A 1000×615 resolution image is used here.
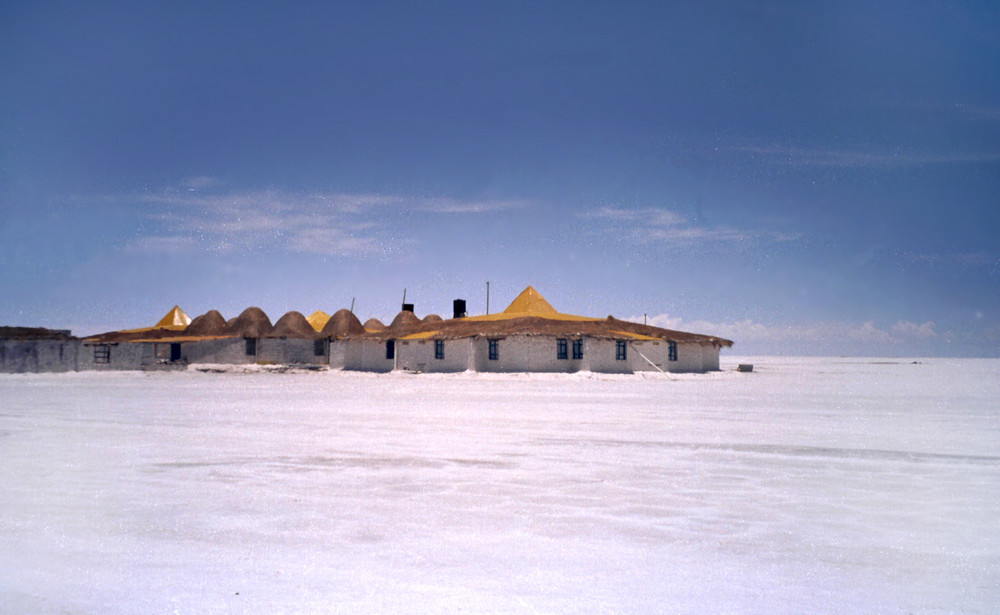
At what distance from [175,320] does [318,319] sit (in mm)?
11265

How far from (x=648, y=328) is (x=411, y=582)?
1582 inches

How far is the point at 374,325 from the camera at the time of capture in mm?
57531

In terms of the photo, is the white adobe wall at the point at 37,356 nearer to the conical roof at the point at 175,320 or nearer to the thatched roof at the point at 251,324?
the thatched roof at the point at 251,324

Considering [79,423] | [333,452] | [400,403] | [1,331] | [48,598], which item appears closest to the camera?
[48,598]

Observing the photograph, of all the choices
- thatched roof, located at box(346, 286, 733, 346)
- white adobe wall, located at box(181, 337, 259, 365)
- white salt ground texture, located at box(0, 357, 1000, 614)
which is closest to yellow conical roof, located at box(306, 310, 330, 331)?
white adobe wall, located at box(181, 337, 259, 365)

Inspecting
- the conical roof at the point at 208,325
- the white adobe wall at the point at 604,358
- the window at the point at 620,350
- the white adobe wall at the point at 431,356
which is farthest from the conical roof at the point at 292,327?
the window at the point at 620,350

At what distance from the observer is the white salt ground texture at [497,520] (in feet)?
12.9

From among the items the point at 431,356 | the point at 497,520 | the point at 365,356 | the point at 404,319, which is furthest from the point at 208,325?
the point at 497,520

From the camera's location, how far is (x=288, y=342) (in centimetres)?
5041

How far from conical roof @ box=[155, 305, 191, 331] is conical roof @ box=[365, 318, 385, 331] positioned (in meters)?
14.6

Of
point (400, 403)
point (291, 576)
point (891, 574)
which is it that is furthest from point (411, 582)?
point (400, 403)

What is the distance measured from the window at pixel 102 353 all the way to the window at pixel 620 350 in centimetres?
3164

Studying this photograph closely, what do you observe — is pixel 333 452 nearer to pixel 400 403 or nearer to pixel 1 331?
pixel 400 403

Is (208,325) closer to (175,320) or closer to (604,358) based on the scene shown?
(175,320)
